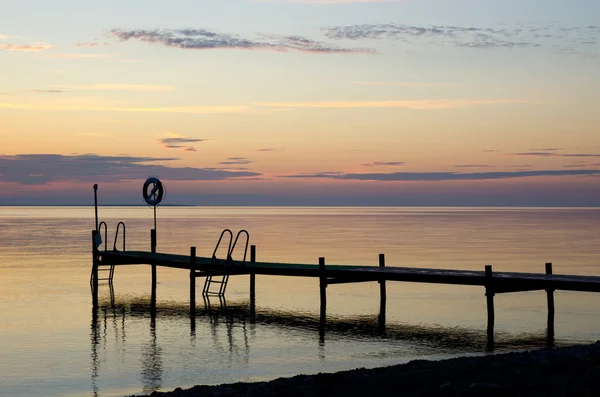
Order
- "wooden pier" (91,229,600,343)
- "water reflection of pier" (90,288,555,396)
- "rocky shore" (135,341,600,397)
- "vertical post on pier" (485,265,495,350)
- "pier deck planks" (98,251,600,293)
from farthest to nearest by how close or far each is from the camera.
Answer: "vertical post on pier" (485,265,495,350) < "wooden pier" (91,229,600,343) < "pier deck planks" (98,251,600,293) < "water reflection of pier" (90,288,555,396) < "rocky shore" (135,341,600,397)

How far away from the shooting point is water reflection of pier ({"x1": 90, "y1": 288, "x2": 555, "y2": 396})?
18.1 meters

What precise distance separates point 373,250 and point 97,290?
89.8ft

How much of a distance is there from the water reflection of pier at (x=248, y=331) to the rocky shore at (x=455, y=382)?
374 cm

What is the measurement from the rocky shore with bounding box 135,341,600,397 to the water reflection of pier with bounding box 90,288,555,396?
3.74 meters

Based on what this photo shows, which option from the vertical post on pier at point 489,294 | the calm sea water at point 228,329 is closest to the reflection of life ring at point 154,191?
the calm sea water at point 228,329

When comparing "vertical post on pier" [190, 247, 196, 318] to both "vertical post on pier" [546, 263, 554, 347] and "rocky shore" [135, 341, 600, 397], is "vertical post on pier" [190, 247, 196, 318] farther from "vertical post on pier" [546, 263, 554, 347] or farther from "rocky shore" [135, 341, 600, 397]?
"rocky shore" [135, 341, 600, 397]

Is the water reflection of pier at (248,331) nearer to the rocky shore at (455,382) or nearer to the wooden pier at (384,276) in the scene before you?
the wooden pier at (384,276)

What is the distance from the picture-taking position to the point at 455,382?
11.1 meters

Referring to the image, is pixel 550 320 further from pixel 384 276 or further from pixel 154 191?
pixel 154 191

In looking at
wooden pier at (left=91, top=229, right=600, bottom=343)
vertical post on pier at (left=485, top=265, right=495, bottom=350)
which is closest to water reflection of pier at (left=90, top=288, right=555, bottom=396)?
vertical post on pier at (left=485, top=265, right=495, bottom=350)

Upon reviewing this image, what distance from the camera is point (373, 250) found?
2174 inches

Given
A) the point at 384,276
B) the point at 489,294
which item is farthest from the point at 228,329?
the point at 489,294

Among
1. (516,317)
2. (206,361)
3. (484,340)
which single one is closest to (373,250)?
(516,317)

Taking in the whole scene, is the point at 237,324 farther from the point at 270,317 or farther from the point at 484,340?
the point at 484,340
